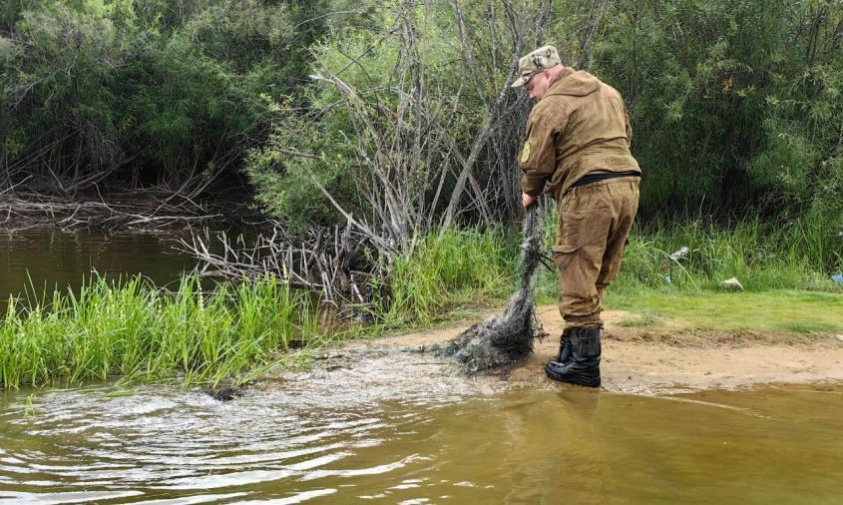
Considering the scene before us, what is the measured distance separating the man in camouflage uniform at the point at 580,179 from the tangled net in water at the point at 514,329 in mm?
331

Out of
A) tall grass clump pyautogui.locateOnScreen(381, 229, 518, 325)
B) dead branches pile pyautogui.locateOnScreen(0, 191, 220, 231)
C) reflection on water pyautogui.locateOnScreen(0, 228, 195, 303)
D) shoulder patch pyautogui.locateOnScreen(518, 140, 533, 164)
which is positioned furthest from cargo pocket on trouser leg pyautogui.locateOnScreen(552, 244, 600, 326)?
dead branches pile pyautogui.locateOnScreen(0, 191, 220, 231)

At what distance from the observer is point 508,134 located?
32.3 ft

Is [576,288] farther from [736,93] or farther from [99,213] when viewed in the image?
[99,213]

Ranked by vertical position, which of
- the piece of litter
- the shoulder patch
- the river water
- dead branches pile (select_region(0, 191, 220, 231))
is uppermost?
the shoulder patch

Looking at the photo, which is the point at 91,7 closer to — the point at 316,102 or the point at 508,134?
the point at 316,102

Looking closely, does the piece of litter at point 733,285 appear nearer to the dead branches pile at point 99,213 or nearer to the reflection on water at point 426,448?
the reflection on water at point 426,448

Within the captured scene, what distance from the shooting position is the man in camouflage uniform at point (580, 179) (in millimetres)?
5156

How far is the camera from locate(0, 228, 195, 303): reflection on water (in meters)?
11.2

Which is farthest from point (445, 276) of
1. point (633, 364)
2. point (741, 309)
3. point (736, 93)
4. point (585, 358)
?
point (736, 93)

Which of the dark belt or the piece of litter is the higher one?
the dark belt

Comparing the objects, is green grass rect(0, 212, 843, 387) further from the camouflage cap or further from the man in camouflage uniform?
the camouflage cap

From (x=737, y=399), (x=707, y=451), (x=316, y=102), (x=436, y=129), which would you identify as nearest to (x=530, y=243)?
(x=737, y=399)

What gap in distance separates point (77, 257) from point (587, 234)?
10.5 m

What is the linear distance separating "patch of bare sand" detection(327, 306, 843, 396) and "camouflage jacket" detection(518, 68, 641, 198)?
1.24 metres
